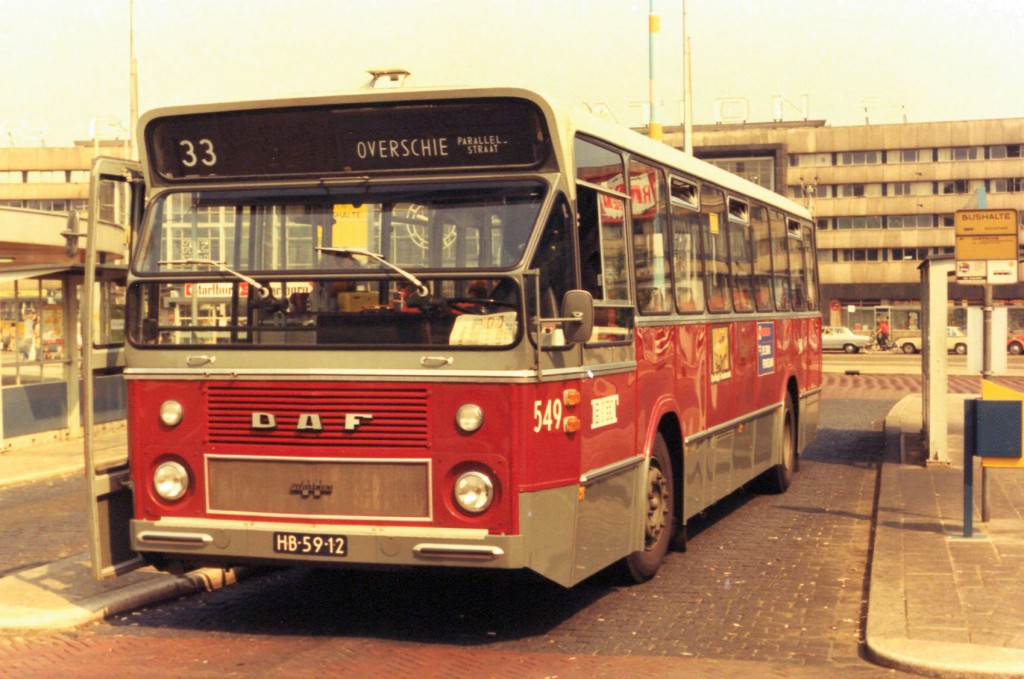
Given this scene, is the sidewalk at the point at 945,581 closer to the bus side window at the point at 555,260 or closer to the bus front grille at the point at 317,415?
the bus side window at the point at 555,260

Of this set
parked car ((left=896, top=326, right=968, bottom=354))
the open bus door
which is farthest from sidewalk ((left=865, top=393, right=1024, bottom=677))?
parked car ((left=896, top=326, right=968, bottom=354))

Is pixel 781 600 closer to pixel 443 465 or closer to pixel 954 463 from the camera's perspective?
pixel 443 465

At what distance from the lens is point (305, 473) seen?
7.52 metres

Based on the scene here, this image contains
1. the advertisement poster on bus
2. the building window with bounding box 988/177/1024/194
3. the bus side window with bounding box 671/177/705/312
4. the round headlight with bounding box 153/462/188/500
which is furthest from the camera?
the building window with bounding box 988/177/1024/194

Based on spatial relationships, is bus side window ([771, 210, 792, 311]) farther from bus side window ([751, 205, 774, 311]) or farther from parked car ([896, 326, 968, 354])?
parked car ([896, 326, 968, 354])

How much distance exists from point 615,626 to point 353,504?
1851 millimetres

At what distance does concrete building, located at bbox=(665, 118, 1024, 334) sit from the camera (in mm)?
93625

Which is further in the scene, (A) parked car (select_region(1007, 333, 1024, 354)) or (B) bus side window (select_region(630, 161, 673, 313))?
(A) parked car (select_region(1007, 333, 1024, 354))

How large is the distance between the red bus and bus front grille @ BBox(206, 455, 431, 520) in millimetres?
12

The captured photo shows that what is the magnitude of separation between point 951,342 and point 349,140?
6829 cm

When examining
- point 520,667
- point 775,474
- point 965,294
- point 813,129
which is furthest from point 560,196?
point 813,129

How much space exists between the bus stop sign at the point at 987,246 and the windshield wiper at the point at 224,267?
6.45 m

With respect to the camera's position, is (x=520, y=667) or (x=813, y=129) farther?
(x=813, y=129)

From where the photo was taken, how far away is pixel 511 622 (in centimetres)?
841
